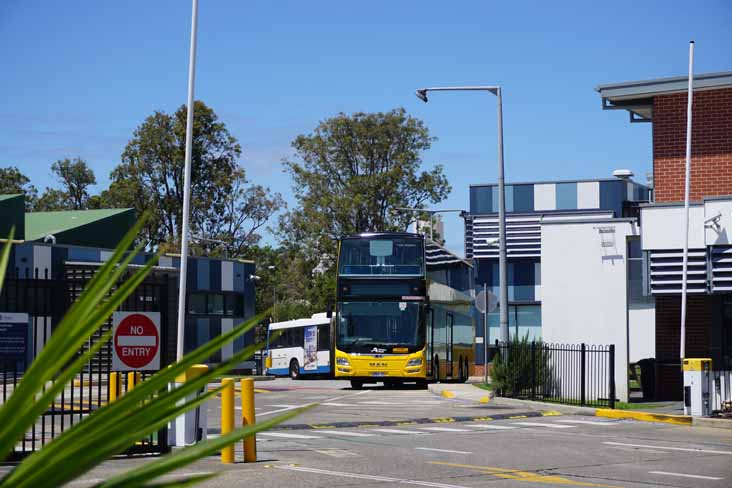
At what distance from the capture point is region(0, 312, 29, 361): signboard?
13078 mm

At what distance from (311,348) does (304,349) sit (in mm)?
644

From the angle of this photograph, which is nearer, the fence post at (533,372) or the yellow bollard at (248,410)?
the yellow bollard at (248,410)

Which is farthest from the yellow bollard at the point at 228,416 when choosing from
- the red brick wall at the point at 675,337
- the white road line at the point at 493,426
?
the red brick wall at the point at 675,337

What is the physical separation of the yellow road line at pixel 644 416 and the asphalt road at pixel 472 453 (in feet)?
2.31

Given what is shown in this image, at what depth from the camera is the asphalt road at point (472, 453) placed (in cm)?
1236

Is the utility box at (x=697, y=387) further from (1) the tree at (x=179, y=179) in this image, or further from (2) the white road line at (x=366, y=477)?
(1) the tree at (x=179, y=179)

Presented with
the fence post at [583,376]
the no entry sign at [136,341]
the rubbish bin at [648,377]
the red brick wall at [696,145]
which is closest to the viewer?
the no entry sign at [136,341]

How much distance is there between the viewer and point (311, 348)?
169 ft

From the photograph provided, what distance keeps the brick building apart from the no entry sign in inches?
599

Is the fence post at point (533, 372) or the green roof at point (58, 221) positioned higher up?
the green roof at point (58, 221)

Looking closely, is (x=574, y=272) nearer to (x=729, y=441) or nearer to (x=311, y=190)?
(x=729, y=441)

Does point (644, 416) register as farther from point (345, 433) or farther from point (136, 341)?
point (136, 341)

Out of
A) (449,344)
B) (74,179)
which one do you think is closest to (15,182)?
(74,179)

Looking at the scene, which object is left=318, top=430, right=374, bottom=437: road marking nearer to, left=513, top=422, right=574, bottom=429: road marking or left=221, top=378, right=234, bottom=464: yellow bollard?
left=513, top=422, right=574, bottom=429: road marking
